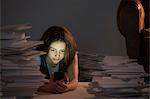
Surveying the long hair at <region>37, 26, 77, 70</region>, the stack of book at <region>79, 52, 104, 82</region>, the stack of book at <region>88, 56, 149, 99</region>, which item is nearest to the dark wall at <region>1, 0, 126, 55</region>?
the stack of book at <region>79, 52, 104, 82</region>

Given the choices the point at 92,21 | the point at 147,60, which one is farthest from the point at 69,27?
the point at 147,60

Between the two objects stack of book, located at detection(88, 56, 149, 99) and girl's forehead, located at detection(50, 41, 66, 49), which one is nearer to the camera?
stack of book, located at detection(88, 56, 149, 99)

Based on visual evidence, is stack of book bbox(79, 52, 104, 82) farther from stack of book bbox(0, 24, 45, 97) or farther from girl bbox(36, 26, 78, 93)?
stack of book bbox(0, 24, 45, 97)

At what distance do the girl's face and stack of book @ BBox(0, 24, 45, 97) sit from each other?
437 millimetres

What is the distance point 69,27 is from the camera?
10.1ft

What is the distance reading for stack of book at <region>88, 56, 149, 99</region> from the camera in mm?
1824

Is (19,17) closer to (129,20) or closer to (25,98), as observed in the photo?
(129,20)

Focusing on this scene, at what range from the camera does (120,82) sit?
183 centimetres

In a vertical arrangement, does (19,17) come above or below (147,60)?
above

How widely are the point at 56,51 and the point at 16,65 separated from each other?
0.54 m

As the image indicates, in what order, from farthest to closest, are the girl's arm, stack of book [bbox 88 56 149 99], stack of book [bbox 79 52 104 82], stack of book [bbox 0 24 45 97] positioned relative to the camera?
stack of book [bbox 79 52 104 82]
the girl's arm
stack of book [bbox 88 56 149 99]
stack of book [bbox 0 24 45 97]

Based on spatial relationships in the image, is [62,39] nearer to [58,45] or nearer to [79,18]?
[58,45]

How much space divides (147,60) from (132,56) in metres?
0.13

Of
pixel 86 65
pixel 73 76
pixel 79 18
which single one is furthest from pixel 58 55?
pixel 79 18
